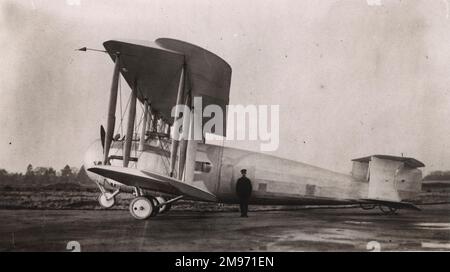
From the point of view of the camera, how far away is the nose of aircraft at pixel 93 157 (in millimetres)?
8021

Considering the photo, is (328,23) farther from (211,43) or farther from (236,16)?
(211,43)

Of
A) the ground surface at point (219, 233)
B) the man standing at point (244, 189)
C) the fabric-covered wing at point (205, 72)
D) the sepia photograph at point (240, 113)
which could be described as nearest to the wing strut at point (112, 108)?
the sepia photograph at point (240, 113)

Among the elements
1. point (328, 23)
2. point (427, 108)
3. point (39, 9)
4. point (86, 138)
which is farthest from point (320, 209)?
point (39, 9)

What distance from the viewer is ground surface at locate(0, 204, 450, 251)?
5254 millimetres

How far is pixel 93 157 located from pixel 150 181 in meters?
2.39

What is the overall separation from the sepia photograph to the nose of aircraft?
1.1 inches

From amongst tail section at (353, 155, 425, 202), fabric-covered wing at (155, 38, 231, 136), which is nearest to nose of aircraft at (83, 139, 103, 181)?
fabric-covered wing at (155, 38, 231, 136)

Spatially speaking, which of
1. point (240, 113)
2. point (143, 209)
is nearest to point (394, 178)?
point (240, 113)

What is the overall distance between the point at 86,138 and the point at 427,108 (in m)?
6.97

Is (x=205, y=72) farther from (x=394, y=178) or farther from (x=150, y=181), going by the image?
(x=394, y=178)

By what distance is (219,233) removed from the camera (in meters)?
6.00
